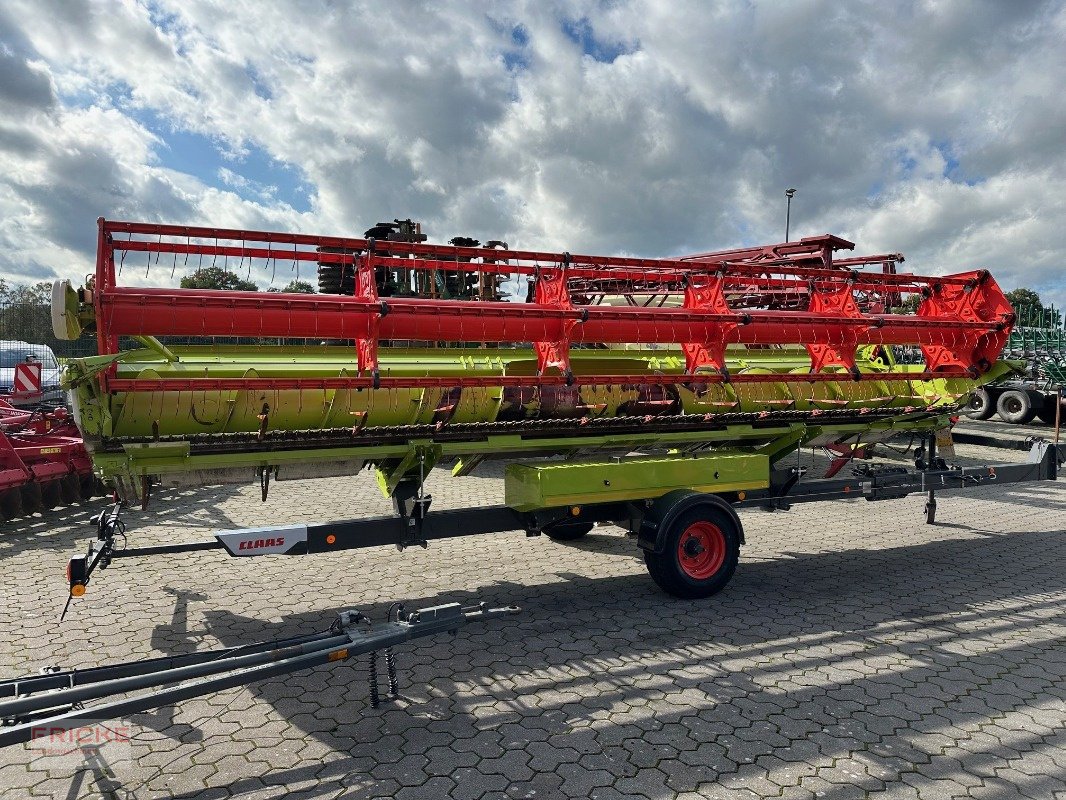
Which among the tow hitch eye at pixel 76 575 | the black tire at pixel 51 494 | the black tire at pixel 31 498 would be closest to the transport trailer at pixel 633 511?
Answer: the tow hitch eye at pixel 76 575

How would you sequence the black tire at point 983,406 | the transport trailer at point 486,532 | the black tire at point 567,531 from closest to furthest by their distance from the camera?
the transport trailer at point 486,532, the black tire at point 567,531, the black tire at point 983,406

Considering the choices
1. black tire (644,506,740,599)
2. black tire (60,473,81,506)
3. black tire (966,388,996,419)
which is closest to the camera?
black tire (644,506,740,599)

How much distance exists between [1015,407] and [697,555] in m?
17.6

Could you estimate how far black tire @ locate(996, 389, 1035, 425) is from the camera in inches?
728

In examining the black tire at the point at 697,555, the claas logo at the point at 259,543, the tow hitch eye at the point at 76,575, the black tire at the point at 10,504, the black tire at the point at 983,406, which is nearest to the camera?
the tow hitch eye at the point at 76,575

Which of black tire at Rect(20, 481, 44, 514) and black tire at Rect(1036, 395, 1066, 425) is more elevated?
black tire at Rect(1036, 395, 1066, 425)

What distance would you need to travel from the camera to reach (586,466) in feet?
18.1

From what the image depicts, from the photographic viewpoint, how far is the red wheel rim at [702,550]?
5824mm

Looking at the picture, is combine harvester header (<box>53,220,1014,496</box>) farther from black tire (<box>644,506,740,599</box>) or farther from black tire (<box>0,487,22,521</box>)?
black tire (<box>0,487,22,521</box>)

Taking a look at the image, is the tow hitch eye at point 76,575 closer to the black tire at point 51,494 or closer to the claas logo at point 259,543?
the claas logo at point 259,543

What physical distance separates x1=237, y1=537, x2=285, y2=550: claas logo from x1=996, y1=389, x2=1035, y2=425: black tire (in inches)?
801

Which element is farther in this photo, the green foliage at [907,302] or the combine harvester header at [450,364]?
the green foliage at [907,302]

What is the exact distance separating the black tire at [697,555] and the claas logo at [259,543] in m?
2.90

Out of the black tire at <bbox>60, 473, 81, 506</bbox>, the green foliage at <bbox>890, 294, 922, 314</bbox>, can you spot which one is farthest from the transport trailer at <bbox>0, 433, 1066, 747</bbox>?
the black tire at <bbox>60, 473, 81, 506</bbox>
